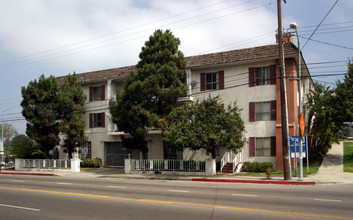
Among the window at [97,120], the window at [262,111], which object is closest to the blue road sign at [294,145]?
the window at [262,111]

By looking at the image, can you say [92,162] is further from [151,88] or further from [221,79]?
[221,79]

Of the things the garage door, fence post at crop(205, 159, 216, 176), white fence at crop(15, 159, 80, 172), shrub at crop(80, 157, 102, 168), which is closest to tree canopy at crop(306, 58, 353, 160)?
fence post at crop(205, 159, 216, 176)

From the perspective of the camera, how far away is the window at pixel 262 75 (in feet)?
83.8

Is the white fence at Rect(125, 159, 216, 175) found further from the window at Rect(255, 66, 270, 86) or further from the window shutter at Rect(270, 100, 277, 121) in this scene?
the window at Rect(255, 66, 270, 86)

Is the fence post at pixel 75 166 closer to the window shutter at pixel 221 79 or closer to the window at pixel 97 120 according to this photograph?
the window at pixel 97 120

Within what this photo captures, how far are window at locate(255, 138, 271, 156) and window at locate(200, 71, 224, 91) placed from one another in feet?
16.8

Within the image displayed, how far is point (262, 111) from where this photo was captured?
1010 inches

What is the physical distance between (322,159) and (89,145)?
826 inches

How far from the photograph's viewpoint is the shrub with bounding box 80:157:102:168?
31.7 metres

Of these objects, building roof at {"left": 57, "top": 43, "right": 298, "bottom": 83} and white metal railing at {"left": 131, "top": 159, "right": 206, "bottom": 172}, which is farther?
building roof at {"left": 57, "top": 43, "right": 298, "bottom": 83}

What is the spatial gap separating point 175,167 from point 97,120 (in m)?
12.0

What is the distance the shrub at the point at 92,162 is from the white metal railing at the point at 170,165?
22.1 ft

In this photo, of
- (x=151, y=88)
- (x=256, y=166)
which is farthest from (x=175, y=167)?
(x=151, y=88)

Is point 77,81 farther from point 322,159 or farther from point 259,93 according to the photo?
point 322,159
